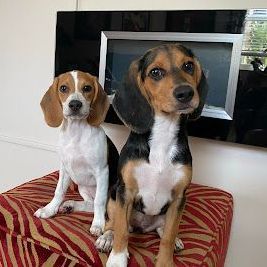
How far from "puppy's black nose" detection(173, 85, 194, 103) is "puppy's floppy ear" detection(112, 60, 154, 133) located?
0.11 metres

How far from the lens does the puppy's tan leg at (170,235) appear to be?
95 centimetres

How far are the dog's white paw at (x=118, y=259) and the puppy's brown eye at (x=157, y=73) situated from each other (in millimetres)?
490

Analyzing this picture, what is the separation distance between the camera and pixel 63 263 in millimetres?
993

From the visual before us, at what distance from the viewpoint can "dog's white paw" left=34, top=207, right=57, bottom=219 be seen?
44.6 inches

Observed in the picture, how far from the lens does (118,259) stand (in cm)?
94

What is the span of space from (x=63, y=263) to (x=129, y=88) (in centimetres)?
54

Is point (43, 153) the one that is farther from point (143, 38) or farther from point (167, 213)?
point (167, 213)

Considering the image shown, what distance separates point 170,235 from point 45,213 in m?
0.43

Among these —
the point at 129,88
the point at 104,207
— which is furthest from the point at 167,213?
the point at 129,88

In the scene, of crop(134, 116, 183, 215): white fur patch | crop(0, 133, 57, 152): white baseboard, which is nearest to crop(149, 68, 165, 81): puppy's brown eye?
crop(134, 116, 183, 215): white fur patch

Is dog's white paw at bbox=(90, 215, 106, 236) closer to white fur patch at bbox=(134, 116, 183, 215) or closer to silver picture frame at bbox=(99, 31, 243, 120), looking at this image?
white fur patch at bbox=(134, 116, 183, 215)

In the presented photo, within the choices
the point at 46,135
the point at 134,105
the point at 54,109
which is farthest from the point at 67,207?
the point at 46,135

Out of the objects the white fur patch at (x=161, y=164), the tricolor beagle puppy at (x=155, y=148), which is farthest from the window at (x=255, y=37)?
the white fur patch at (x=161, y=164)

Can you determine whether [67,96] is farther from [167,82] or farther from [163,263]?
[163,263]
